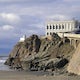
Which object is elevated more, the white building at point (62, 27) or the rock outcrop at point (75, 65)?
the white building at point (62, 27)

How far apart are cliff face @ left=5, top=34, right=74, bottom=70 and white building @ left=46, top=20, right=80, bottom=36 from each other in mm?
10386

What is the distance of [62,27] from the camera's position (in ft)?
433

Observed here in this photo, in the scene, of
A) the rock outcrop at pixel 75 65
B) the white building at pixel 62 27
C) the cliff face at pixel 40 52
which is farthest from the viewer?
the white building at pixel 62 27

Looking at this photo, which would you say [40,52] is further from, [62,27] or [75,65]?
[75,65]

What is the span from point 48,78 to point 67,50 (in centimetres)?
3444

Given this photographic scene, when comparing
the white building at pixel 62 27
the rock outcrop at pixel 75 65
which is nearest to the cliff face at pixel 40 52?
the rock outcrop at pixel 75 65

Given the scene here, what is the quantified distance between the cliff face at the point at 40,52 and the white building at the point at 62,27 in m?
10.4

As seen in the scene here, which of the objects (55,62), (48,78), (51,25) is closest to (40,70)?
(55,62)

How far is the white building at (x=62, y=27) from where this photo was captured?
427 ft

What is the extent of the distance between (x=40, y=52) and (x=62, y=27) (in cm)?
2084

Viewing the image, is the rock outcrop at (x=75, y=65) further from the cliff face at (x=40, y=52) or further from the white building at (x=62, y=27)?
the white building at (x=62, y=27)

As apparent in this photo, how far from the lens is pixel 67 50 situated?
361 feet

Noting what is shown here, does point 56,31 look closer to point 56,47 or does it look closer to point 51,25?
point 51,25

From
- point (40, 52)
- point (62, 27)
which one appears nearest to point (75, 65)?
point (40, 52)
